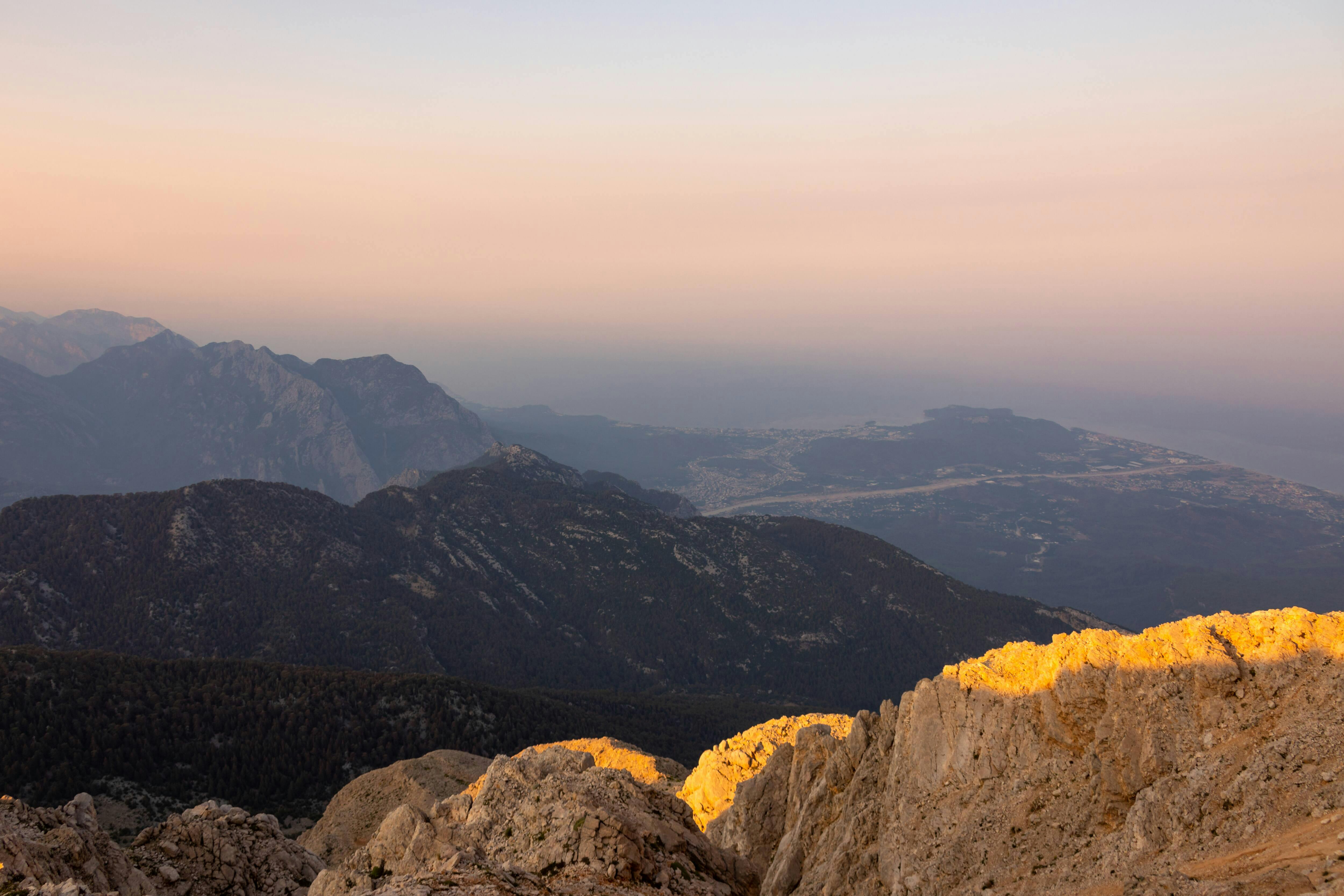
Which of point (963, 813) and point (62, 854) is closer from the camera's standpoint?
point (963, 813)

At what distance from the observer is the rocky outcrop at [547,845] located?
2898 cm

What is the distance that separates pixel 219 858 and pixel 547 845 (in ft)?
79.8

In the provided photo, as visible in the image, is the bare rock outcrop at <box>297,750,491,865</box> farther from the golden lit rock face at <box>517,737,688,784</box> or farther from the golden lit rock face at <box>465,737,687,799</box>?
the golden lit rock face at <box>517,737,688,784</box>

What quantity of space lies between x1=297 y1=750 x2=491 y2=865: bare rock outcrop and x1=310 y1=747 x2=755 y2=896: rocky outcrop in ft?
98.4

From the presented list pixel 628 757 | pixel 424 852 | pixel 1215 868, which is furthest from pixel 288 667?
pixel 1215 868

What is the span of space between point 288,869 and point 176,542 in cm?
18744

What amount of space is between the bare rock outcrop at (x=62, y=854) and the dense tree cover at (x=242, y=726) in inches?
2349

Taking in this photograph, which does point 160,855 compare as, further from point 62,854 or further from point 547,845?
point 547,845

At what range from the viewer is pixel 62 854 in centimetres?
3434

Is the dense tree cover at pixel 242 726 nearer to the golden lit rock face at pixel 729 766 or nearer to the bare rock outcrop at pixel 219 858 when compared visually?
the bare rock outcrop at pixel 219 858

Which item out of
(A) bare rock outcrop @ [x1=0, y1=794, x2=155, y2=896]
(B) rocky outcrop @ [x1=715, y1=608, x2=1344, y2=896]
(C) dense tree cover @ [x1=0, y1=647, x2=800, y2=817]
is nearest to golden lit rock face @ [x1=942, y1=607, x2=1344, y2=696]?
(B) rocky outcrop @ [x1=715, y1=608, x2=1344, y2=896]

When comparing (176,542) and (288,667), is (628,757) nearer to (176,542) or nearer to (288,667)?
(288,667)

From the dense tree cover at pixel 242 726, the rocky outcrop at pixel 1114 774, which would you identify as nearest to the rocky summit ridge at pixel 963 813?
the rocky outcrop at pixel 1114 774

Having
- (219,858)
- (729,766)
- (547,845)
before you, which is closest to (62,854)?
(219,858)
